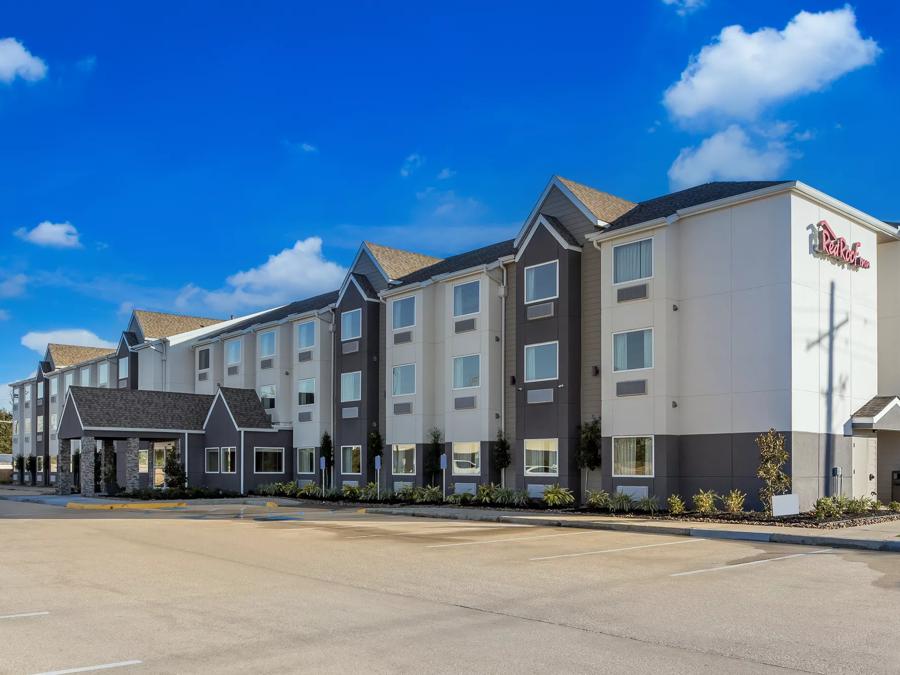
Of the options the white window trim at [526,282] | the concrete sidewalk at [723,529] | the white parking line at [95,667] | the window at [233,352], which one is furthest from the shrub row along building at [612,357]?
the white parking line at [95,667]

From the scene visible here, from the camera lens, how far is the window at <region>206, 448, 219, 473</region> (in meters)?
45.4

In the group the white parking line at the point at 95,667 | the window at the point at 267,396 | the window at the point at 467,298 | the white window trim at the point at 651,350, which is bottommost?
the white parking line at the point at 95,667

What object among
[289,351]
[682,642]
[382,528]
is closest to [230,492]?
[289,351]

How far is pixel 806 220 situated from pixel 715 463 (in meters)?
7.65

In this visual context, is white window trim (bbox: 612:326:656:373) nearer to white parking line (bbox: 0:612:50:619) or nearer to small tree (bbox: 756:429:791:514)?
small tree (bbox: 756:429:791:514)

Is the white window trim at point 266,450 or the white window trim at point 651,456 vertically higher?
the white window trim at point 651,456

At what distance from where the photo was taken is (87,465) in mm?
43469

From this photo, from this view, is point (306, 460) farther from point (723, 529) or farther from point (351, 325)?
point (723, 529)

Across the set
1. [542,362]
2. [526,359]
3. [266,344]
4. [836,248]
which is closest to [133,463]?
[266,344]

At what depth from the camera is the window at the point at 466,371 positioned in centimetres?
3438

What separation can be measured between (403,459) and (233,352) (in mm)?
16909

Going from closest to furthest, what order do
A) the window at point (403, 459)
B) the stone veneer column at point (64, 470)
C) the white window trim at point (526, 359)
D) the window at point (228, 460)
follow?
the white window trim at point (526, 359)
the window at point (403, 459)
the window at point (228, 460)
the stone veneer column at point (64, 470)

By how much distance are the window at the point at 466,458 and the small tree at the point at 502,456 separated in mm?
816

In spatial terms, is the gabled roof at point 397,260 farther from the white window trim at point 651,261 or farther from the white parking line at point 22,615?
the white parking line at point 22,615
